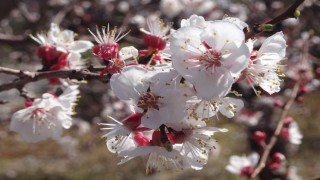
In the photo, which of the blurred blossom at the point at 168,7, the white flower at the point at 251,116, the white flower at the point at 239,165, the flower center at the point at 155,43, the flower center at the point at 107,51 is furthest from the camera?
the white flower at the point at 251,116

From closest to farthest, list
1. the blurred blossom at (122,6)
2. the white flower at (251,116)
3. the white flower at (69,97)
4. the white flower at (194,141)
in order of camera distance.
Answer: the white flower at (194,141) < the white flower at (69,97) < the white flower at (251,116) < the blurred blossom at (122,6)

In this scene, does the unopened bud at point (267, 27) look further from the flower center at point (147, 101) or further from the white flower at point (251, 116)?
the white flower at point (251, 116)

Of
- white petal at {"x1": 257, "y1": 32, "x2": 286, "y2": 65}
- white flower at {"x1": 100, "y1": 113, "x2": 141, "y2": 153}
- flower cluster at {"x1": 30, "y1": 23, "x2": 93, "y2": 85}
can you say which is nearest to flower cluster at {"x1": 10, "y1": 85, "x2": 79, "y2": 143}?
flower cluster at {"x1": 30, "y1": 23, "x2": 93, "y2": 85}

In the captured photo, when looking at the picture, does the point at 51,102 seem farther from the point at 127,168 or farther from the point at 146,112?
the point at 127,168

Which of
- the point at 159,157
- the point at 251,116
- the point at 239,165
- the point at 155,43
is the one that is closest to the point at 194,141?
the point at 159,157

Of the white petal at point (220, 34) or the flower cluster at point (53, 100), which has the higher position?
the white petal at point (220, 34)

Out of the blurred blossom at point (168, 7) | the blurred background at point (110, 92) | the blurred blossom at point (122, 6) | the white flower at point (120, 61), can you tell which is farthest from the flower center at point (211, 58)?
the blurred blossom at point (122, 6)
